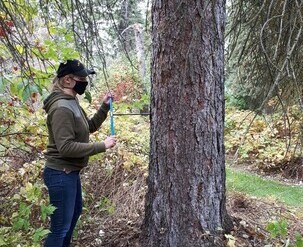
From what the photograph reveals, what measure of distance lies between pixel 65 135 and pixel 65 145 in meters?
0.08

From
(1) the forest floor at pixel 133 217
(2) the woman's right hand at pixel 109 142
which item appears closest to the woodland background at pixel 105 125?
(1) the forest floor at pixel 133 217

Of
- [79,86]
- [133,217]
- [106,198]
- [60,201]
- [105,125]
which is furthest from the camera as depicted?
[105,125]

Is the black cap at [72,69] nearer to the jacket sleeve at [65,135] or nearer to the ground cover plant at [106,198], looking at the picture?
the ground cover plant at [106,198]

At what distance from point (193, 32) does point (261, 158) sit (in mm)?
6856

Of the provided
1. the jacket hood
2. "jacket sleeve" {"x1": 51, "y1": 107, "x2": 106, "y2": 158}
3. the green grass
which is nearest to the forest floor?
"jacket sleeve" {"x1": 51, "y1": 107, "x2": 106, "y2": 158}

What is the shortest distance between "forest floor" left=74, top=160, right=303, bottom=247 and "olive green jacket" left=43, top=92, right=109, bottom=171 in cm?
96

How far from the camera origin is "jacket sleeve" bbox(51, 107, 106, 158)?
2922mm

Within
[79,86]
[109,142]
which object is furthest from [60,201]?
[79,86]

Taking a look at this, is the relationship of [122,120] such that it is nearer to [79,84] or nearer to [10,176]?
[10,176]

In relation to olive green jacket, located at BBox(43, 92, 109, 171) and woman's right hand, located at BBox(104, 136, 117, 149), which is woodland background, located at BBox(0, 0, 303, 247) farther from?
woman's right hand, located at BBox(104, 136, 117, 149)

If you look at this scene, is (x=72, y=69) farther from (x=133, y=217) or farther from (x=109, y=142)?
(x=133, y=217)

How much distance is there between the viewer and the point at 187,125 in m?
2.95

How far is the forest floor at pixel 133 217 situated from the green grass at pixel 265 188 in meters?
1.56

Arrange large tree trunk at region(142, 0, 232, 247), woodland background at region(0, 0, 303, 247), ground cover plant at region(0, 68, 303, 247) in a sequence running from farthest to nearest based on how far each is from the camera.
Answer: ground cover plant at region(0, 68, 303, 247)
large tree trunk at region(142, 0, 232, 247)
woodland background at region(0, 0, 303, 247)
